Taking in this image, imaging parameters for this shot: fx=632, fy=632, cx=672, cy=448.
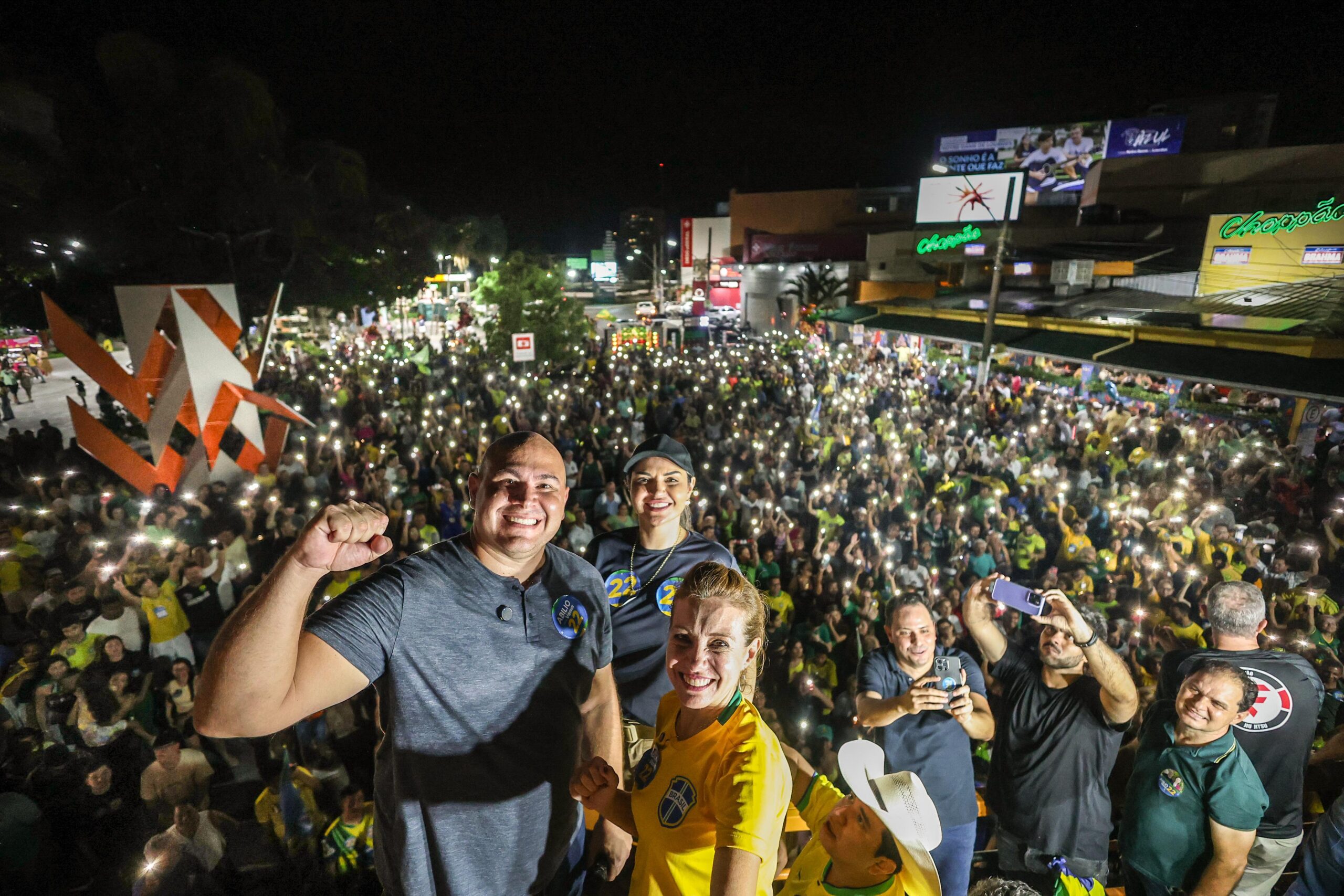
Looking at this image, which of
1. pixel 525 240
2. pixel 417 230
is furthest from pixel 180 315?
pixel 525 240

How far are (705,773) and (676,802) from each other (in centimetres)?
15

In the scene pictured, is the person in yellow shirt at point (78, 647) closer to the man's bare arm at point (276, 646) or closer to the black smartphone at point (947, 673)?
the man's bare arm at point (276, 646)

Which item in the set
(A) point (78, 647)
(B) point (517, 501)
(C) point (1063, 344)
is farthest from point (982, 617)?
(C) point (1063, 344)

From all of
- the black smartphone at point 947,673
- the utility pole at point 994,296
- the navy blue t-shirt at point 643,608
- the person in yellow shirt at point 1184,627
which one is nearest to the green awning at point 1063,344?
the utility pole at point 994,296

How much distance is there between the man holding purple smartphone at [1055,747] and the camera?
303 centimetres

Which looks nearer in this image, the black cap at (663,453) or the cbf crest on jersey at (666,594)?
the cbf crest on jersey at (666,594)

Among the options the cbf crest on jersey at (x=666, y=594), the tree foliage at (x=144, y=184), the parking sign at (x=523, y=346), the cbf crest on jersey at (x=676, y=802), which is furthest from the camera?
the parking sign at (x=523, y=346)

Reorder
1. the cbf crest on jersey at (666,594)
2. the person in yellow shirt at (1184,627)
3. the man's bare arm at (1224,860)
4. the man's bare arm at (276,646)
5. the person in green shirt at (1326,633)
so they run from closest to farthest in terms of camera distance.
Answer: the man's bare arm at (276,646)
the man's bare arm at (1224,860)
the cbf crest on jersey at (666,594)
the person in green shirt at (1326,633)
the person in yellow shirt at (1184,627)

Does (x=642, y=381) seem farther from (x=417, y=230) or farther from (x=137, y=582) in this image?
(x=137, y=582)

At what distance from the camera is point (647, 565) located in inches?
129

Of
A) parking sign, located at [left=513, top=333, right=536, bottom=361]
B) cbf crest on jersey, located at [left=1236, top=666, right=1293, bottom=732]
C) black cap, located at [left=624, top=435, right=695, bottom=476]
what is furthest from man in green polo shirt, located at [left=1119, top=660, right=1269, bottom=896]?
parking sign, located at [left=513, top=333, right=536, bottom=361]

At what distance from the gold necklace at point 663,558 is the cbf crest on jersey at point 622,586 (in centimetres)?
1

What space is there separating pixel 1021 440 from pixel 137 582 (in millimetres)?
14147

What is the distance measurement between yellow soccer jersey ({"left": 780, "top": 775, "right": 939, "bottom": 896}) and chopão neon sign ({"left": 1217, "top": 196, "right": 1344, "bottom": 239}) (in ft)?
66.0
